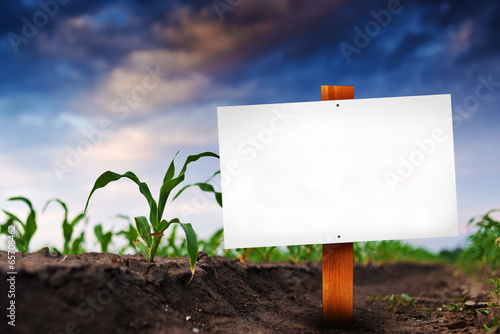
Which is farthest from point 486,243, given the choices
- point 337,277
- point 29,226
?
point 29,226

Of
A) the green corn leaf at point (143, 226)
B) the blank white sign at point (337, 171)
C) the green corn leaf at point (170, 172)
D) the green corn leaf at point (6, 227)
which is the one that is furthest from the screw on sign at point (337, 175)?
the green corn leaf at point (6, 227)

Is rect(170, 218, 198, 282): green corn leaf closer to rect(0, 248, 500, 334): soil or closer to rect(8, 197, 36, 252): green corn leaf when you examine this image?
rect(0, 248, 500, 334): soil

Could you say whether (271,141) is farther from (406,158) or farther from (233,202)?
(406,158)

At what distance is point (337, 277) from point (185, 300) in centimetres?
101

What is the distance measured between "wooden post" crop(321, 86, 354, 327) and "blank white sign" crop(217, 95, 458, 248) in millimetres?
153

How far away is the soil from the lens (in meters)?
1.52

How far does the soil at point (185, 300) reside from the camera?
60.0 inches

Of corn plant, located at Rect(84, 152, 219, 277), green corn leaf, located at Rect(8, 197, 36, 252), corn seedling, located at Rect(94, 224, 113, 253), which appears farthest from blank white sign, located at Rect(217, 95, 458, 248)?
green corn leaf, located at Rect(8, 197, 36, 252)

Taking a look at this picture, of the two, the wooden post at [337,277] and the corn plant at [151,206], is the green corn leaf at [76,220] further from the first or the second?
the wooden post at [337,277]

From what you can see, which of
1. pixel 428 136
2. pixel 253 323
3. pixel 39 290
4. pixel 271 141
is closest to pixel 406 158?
pixel 428 136

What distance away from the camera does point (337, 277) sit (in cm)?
243

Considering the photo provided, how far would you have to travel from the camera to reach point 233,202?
2207mm

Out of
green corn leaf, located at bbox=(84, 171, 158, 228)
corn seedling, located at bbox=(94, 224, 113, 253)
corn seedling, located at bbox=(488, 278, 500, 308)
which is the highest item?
green corn leaf, located at bbox=(84, 171, 158, 228)

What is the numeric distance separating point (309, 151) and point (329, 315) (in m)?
1.10
